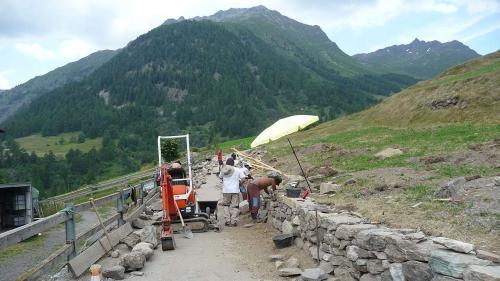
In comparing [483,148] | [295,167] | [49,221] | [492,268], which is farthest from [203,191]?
[492,268]

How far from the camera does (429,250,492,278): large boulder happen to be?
484cm

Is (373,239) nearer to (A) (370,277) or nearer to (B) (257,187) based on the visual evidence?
(A) (370,277)

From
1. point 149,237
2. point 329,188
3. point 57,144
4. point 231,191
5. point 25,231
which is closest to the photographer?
point 25,231

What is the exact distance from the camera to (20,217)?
2058 centimetres

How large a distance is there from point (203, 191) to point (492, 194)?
17129 mm

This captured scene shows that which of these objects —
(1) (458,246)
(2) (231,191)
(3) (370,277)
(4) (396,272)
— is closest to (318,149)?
(2) (231,191)

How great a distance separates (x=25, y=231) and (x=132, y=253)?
2.81 m

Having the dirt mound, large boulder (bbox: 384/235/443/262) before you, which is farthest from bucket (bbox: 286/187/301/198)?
the dirt mound

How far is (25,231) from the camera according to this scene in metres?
6.34

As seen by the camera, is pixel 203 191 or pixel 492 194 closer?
pixel 492 194

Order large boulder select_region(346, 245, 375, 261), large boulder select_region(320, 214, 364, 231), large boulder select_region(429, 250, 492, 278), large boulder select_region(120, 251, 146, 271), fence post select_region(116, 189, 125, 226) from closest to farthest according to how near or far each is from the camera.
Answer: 1. large boulder select_region(429, 250, 492, 278)
2. large boulder select_region(346, 245, 375, 261)
3. large boulder select_region(320, 214, 364, 231)
4. large boulder select_region(120, 251, 146, 271)
5. fence post select_region(116, 189, 125, 226)

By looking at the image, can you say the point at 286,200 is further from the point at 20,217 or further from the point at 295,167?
the point at 20,217

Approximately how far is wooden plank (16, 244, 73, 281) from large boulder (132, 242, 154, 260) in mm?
1704

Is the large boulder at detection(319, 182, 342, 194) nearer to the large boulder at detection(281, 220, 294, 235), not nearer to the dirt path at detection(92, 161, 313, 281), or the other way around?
the large boulder at detection(281, 220, 294, 235)
